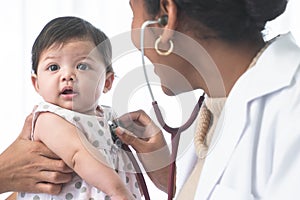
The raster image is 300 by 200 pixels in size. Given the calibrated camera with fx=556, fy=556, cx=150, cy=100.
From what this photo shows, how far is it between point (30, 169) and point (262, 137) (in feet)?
2.39

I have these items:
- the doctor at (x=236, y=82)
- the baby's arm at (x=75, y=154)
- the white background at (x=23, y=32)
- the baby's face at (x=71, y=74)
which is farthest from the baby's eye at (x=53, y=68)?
the white background at (x=23, y=32)

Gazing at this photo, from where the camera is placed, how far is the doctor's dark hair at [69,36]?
1356mm

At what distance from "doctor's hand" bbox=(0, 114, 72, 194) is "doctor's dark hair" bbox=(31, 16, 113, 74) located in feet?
0.65

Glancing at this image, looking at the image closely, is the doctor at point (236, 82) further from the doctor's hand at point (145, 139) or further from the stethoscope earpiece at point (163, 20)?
the doctor's hand at point (145, 139)

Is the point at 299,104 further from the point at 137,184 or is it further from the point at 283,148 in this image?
the point at 137,184

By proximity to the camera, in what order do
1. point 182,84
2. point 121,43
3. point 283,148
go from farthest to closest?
point 121,43 < point 182,84 < point 283,148

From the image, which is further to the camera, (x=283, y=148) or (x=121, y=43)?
(x=121, y=43)

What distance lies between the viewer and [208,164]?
98 cm

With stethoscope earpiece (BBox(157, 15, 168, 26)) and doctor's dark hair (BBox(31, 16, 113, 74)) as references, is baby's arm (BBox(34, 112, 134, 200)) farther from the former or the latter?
stethoscope earpiece (BBox(157, 15, 168, 26))

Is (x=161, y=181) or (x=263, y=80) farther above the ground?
(x=263, y=80)

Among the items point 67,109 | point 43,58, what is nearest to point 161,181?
point 67,109

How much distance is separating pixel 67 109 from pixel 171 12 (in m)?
0.48

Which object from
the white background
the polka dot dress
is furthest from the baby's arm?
the white background

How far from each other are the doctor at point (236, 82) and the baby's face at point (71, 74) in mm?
292
